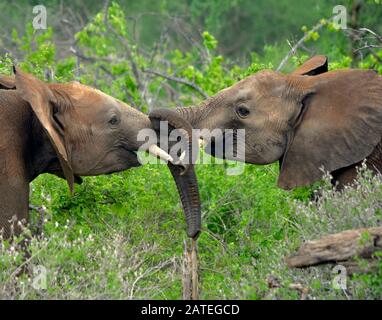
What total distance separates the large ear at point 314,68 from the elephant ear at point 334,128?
0.50 metres

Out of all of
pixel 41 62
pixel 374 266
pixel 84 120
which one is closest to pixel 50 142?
pixel 84 120

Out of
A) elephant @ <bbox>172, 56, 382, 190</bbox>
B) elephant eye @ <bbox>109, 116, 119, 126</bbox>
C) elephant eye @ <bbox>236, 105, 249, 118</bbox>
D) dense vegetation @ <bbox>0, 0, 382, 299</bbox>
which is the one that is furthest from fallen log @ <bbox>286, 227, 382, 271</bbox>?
elephant eye @ <bbox>236, 105, 249, 118</bbox>

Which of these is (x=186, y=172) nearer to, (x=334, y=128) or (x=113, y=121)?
(x=113, y=121)

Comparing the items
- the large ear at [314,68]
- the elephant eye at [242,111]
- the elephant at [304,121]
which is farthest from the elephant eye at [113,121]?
the large ear at [314,68]

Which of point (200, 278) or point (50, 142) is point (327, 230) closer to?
point (200, 278)

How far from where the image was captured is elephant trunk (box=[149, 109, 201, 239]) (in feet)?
29.2

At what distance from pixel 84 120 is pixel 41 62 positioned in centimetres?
316

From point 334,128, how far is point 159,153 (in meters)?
1.40

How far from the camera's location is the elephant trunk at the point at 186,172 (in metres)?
8.89

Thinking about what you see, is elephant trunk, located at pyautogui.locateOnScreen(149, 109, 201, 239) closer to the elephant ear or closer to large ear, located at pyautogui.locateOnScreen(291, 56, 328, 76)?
the elephant ear

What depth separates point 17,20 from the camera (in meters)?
20.2

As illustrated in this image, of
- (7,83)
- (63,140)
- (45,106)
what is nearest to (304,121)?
(63,140)

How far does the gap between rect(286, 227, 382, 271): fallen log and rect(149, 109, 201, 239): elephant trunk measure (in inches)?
57.0

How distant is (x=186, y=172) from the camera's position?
29.3 feet
